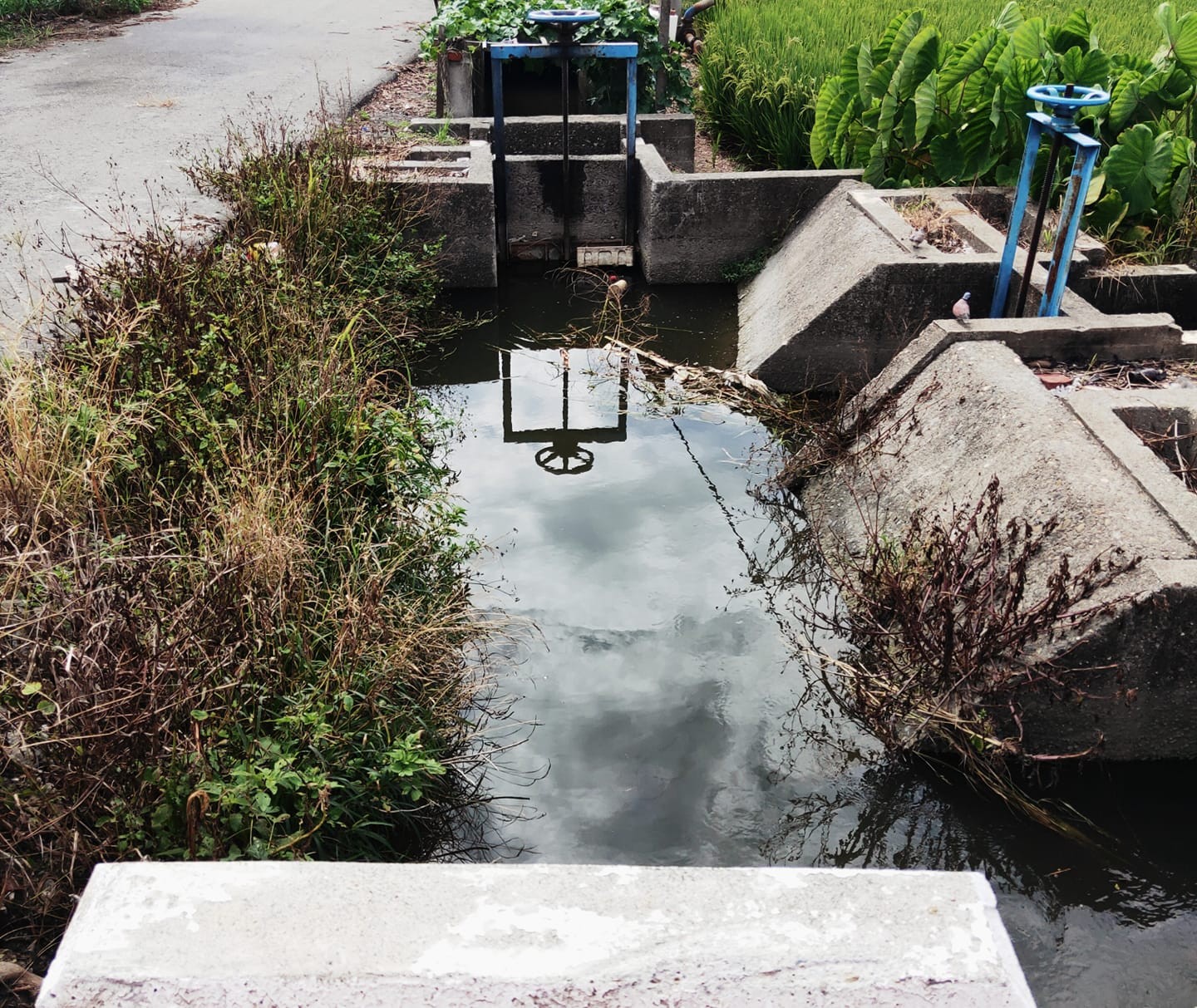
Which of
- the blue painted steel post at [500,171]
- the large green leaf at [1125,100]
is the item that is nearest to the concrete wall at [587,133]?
the blue painted steel post at [500,171]

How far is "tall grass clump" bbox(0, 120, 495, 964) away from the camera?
2461mm

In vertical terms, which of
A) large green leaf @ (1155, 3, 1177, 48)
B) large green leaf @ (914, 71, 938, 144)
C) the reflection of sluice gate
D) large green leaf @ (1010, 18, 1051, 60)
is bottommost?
the reflection of sluice gate

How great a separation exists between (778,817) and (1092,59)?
4717mm

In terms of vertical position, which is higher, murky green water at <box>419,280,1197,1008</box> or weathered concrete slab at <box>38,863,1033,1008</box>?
weathered concrete slab at <box>38,863,1033,1008</box>

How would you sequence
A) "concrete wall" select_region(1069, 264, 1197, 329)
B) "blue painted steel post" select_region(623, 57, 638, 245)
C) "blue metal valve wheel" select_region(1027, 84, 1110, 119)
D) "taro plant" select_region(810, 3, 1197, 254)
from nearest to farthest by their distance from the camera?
"blue metal valve wheel" select_region(1027, 84, 1110, 119)
"concrete wall" select_region(1069, 264, 1197, 329)
"taro plant" select_region(810, 3, 1197, 254)
"blue painted steel post" select_region(623, 57, 638, 245)

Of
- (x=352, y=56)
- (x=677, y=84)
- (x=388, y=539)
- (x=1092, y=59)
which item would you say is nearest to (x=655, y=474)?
(x=388, y=539)

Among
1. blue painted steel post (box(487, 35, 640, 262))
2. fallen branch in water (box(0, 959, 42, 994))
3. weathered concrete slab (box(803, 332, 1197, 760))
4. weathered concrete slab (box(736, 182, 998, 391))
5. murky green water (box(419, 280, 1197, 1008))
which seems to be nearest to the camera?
fallen branch in water (box(0, 959, 42, 994))

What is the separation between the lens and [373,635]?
3.32 meters

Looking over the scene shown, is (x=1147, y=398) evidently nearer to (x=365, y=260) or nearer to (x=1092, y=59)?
(x=1092, y=59)

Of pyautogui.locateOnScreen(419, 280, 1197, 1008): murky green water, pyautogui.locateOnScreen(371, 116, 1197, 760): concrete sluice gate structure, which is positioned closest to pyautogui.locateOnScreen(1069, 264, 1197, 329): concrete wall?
pyautogui.locateOnScreen(371, 116, 1197, 760): concrete sluice gate structure

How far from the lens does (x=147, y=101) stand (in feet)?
30.2

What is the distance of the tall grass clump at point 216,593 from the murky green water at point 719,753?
317 mm

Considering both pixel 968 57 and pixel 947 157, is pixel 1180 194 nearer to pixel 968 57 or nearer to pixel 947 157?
pixel 947 157

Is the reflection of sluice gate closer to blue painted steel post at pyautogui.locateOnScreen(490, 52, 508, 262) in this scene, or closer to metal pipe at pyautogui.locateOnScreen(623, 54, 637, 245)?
blue painted steel post at pyautogui.locateOnScreen(490, 52, 508, 262)
